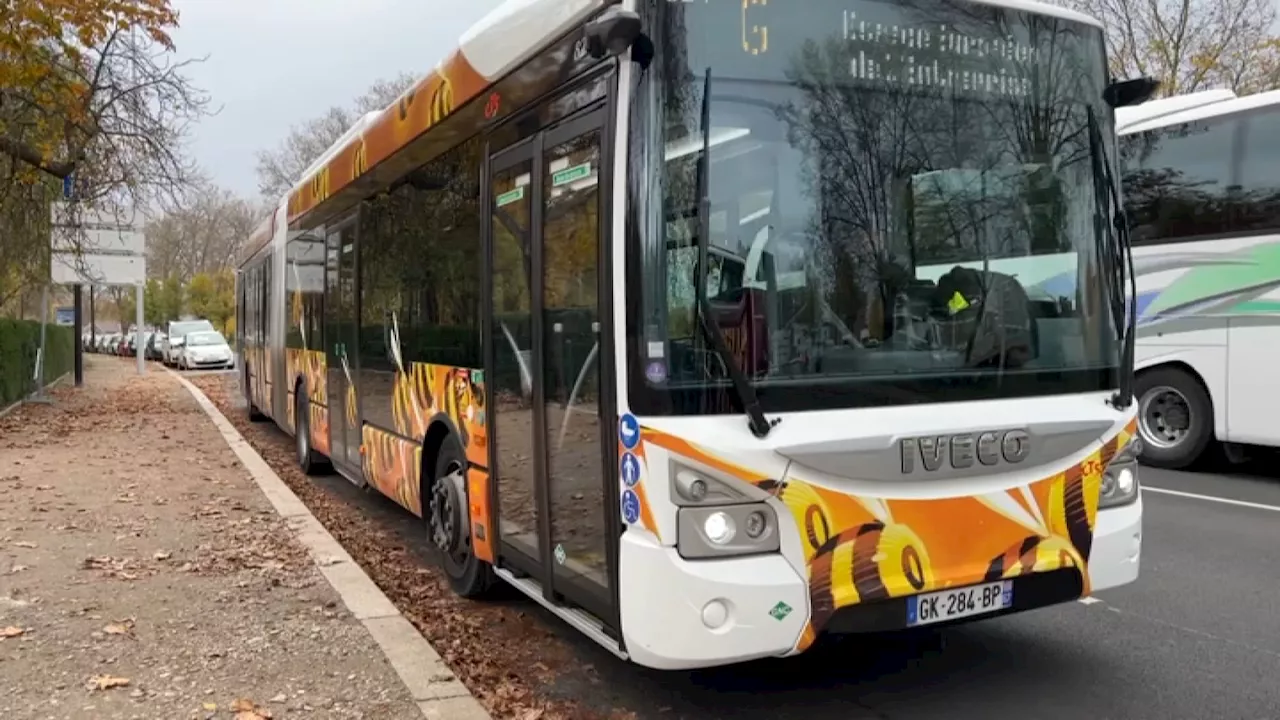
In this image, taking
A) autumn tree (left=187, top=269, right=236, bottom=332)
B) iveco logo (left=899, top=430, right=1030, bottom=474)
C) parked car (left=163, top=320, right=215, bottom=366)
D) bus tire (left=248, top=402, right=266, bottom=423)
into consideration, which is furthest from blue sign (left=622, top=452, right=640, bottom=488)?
autumn tree (left=187, top=269, right=236, bottom=332)

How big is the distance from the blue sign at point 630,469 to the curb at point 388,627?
1.22 m

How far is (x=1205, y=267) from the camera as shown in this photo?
10.2 m

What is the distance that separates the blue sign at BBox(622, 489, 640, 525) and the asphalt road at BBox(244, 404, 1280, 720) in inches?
42.7

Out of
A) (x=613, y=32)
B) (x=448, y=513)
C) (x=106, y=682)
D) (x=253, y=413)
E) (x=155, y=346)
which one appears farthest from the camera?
(x=155, y=346)

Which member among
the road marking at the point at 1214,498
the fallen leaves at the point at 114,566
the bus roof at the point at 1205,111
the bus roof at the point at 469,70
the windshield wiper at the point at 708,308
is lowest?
the fallen leaves at the point at 114,566

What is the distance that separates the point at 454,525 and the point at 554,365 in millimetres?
1848

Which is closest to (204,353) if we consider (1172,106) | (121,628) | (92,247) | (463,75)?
(92,247)

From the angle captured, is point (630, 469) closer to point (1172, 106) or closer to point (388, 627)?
point (388, 627)

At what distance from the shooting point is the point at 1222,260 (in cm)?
1008

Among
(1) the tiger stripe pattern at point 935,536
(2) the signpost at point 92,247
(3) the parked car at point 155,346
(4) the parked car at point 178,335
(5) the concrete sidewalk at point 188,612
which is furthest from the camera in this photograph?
(3) the parked car at point 155,346

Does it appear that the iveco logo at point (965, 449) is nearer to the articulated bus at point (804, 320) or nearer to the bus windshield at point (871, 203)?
the articulated bus at point (804, 320)

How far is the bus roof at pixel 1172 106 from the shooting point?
418 inches

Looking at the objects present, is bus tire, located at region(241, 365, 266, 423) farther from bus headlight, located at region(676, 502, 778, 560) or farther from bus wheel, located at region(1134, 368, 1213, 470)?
bus headlight, located at region(676, 502, 778, 560)

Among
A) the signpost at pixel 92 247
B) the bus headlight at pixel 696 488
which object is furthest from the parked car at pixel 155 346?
the bus headlight at pixel 696 488
